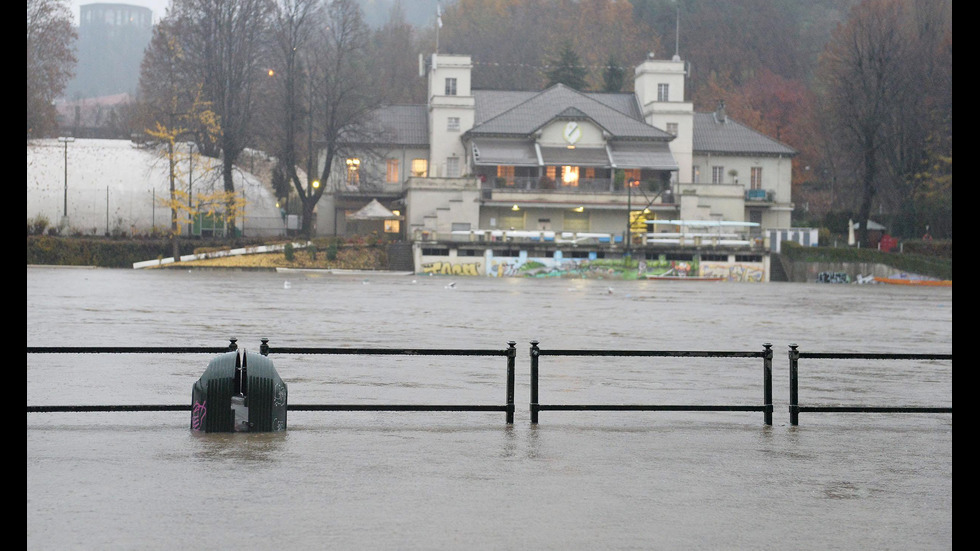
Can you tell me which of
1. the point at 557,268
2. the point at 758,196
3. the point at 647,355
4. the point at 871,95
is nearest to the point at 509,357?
the point at 647,355

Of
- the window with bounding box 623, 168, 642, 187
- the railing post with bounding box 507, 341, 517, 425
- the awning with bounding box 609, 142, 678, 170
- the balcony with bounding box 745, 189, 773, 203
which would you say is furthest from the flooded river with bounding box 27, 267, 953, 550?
the balcony with bounding box 745, 189, 773, 203

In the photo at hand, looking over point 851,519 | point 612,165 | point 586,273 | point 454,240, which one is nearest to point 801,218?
point 612,165

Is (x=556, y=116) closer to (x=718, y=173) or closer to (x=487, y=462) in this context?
(x=718, y=173)

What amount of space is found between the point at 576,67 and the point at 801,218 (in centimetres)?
2570

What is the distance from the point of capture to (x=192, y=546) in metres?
7.31

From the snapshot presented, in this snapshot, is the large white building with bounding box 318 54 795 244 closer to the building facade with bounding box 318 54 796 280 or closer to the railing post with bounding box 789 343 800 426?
the building facade with bounding box 318 54 796 280

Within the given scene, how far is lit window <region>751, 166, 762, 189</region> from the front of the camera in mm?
95062

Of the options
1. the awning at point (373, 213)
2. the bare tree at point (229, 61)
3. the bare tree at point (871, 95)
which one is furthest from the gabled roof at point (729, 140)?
the bare tree at point (229, 61)

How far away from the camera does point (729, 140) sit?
96000 mm

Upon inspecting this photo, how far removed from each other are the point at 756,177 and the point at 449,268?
31710mm

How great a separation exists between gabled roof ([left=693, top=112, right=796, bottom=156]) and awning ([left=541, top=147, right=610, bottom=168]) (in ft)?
35.5

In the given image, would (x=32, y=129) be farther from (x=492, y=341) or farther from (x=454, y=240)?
(x=492, y=341)

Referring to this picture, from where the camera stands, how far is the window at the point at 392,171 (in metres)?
92.9

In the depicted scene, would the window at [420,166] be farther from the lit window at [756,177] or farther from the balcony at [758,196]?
the lit window at [756,177]
